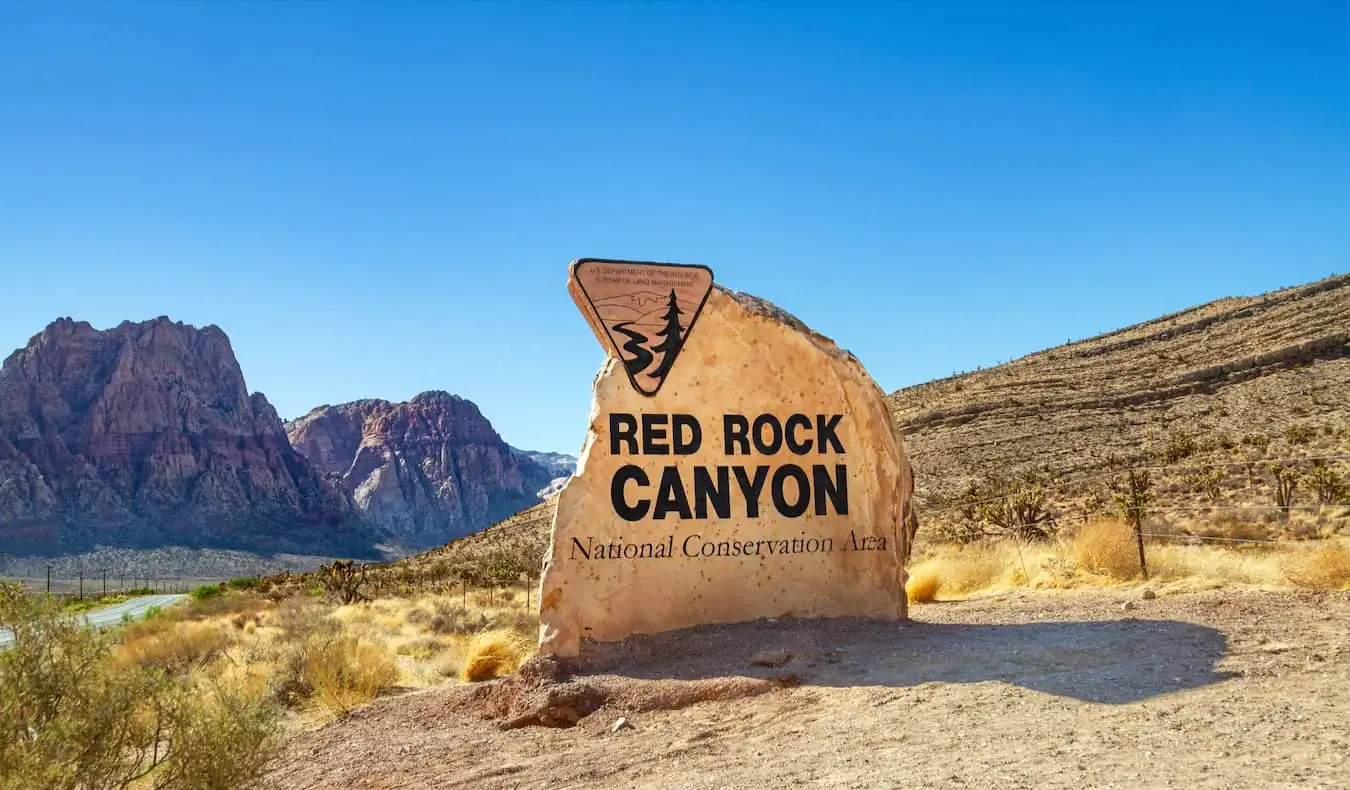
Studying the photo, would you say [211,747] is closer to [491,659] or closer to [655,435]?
[655,435]

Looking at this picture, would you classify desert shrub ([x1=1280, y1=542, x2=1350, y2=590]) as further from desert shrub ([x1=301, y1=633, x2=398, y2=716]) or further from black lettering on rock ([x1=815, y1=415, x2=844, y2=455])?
desert shrub ([x1=301, y1=633, x2=398, y2=716])

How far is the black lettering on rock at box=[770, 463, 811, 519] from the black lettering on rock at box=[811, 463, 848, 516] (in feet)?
0.34

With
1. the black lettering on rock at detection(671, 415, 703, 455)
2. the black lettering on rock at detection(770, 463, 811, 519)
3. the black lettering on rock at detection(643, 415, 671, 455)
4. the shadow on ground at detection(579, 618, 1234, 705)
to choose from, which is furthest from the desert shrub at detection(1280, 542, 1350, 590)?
the black lettering on rock at detection(643, 415, 671, 455)

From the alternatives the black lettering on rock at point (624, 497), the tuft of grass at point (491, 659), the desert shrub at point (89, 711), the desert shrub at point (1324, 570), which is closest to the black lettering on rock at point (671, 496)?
the black lettering on rock at point (624, 497)

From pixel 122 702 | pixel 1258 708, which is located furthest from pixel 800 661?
pixel 122 702

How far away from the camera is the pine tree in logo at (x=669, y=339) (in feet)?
33.0

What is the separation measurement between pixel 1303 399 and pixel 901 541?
2864cm

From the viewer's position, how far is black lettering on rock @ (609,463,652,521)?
963cm

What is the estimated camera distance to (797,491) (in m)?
10.3

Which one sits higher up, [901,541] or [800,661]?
[901,541]

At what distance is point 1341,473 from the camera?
2419 centimetres

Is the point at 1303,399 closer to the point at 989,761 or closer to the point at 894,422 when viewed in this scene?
the point at 894,422

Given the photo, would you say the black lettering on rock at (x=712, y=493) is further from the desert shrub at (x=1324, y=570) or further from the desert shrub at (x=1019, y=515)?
the desert shrub at (x=1019, y=515)

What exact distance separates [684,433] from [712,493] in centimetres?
66
